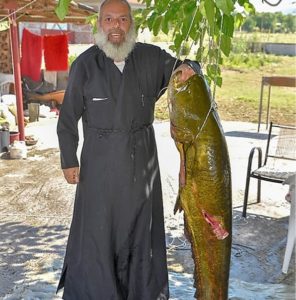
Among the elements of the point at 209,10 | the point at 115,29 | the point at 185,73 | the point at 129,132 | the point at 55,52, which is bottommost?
the point at 55,52

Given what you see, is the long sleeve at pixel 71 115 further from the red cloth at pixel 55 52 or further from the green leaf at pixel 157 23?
the red cloth at pixel 55 52

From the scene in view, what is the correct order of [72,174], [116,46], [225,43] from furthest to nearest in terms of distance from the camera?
[72,174]
[116,46]
[225,43]

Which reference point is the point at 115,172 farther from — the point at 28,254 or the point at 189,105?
the point at 28,254

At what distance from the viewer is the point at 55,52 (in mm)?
14477

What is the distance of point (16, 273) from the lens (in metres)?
Result: 4.43

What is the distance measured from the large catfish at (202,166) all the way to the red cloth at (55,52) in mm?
12879

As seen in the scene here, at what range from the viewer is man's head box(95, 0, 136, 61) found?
10.0 feet

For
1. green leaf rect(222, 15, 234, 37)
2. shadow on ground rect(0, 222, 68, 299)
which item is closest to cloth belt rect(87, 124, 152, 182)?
green leaf rect(222, 15, 234, 37)

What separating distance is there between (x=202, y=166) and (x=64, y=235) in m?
3.72

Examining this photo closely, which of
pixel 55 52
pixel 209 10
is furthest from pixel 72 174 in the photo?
pixel 55 52

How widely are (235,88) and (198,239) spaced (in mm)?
17153

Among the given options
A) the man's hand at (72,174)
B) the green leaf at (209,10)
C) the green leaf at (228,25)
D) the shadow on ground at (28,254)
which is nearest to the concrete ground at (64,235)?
the shadow on ground at (28,254)

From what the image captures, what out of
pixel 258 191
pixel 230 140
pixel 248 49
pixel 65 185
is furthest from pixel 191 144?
pixel 248 49

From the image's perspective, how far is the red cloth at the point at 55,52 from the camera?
14.3 metres
